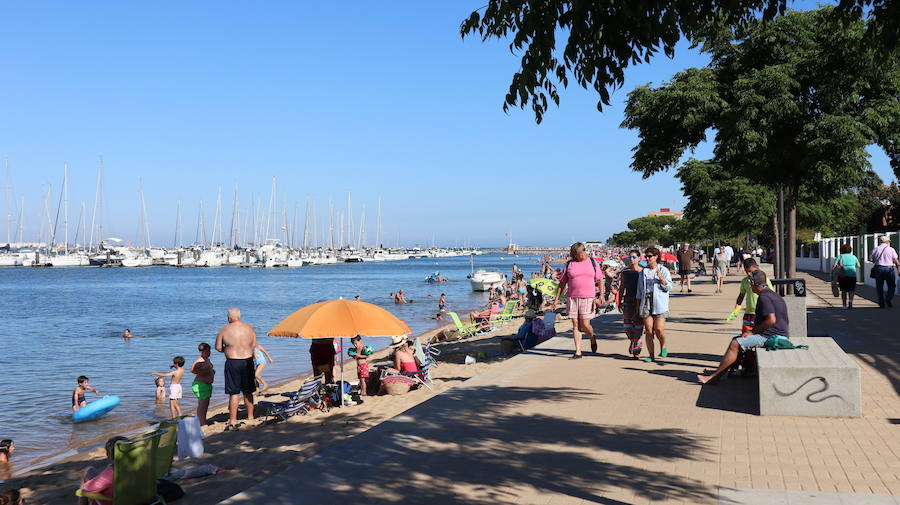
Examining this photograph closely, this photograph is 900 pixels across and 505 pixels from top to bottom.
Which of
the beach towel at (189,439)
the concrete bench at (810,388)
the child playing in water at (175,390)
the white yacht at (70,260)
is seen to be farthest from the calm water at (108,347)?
the white yacht at (70,260)

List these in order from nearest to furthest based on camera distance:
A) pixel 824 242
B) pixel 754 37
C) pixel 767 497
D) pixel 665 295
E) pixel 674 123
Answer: pixel 767 497
pixel 665 295
pixel 754 37
pixel 674 123
pixel 824 242

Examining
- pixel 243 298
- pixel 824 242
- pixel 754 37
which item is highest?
pixel 754 37

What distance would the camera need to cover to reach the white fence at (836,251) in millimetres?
27958

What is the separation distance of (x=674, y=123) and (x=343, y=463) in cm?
1039

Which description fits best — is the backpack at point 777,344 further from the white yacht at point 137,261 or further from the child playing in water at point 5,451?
the white yacht at point 137,261

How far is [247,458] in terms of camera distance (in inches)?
344

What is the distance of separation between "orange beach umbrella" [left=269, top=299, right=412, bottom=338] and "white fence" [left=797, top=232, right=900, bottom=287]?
14905mm

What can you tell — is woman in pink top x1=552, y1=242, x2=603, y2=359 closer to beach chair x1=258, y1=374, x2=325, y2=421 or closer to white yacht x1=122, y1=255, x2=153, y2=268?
beach chair x1=258, y1=374, x2=325, y2=421

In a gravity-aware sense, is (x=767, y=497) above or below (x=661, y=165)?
below

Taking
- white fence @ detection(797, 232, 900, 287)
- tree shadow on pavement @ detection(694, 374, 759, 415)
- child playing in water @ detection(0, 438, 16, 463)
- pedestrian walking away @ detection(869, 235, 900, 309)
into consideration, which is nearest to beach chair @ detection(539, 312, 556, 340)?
tree shadow on pavement @ detection(694, 374, 759, 415)

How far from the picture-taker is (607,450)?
606 centimetres

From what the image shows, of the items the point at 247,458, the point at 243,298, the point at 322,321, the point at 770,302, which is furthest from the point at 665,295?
the point at 243,298

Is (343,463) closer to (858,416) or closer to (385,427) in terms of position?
(385,427)

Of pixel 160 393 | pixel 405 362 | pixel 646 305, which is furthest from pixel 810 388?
pixel 160 393
